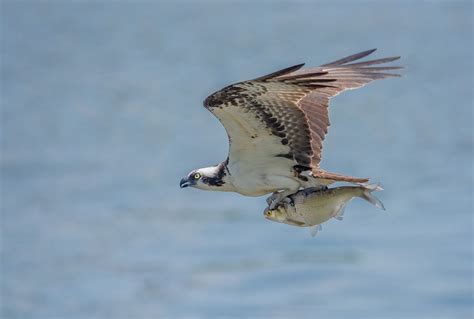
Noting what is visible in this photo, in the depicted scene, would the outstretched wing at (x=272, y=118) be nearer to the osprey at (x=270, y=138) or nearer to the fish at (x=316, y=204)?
the osprey at (x=270, y=138)

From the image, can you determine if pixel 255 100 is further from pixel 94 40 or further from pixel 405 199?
pixel 94 40

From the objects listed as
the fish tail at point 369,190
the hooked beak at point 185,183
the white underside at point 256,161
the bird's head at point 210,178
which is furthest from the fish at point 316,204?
the hooked beak at point 185,183

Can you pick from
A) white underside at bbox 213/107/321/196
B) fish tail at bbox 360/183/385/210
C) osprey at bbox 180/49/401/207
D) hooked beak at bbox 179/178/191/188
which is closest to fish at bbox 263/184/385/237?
fish tail at bbox 360/183/385/210

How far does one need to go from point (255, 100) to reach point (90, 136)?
25.0 meters

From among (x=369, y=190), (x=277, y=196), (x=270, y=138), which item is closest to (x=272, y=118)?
(x=270, y=138)

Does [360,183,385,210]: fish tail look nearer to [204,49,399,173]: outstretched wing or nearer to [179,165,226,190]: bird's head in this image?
[204,49,399,173]: outstretched wing

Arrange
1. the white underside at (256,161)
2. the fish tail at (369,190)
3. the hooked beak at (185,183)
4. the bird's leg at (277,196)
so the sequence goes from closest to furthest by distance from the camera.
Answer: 1. the fish tail at (369,190)
2. the bird's leg at (277,196)
3. the white underside at (256,161)
4. the hooked beak at (185,183)

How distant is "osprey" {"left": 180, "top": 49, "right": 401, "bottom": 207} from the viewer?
30.3 ft

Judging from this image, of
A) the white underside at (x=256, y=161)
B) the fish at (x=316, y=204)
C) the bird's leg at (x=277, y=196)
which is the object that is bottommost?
the fish at (x=316, y=204)

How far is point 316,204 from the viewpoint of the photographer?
9047 millimetres

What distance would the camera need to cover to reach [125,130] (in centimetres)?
3403

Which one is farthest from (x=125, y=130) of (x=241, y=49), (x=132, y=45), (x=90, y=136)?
(x=132, y=45)

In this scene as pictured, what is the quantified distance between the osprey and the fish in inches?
4.7

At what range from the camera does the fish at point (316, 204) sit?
8.93 m
